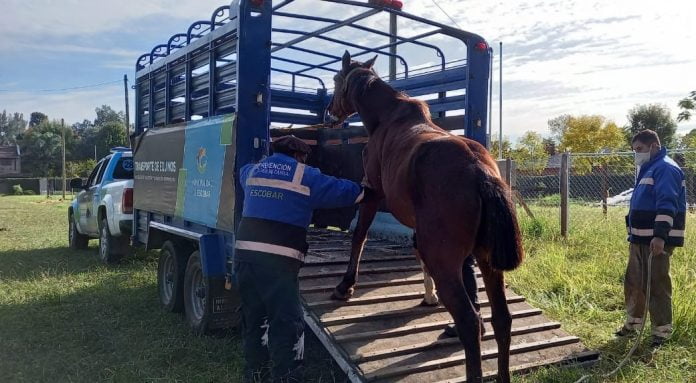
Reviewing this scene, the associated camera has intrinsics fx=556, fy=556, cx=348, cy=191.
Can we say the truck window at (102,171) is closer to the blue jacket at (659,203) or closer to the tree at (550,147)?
the blue jacket at (659,203)

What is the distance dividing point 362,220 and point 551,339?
183 cm

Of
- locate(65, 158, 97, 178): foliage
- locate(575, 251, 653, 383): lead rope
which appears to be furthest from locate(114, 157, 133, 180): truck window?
locate(65, 158, 97, 178): foliage

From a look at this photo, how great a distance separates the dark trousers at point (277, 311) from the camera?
3826mm

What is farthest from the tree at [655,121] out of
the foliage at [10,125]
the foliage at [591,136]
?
the foliage at [10,125]

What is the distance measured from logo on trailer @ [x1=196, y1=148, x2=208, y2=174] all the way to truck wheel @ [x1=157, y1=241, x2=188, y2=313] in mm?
1131

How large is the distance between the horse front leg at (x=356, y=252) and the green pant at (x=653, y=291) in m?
Result: 2.55

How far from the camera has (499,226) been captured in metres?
3.34

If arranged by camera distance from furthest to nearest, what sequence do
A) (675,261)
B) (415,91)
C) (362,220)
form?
(675,261), (415,91), (362,220)

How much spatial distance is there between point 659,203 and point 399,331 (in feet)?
8.43

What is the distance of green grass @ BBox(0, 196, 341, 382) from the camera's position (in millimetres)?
4590

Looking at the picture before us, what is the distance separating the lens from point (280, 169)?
13.0 ft

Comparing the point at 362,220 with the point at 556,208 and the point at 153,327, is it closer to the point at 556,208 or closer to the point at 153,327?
the point at 153,327

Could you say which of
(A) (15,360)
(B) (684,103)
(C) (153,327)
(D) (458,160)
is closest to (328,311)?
(D) (458,160)

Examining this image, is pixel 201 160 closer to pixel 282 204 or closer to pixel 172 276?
pixel 172 276
